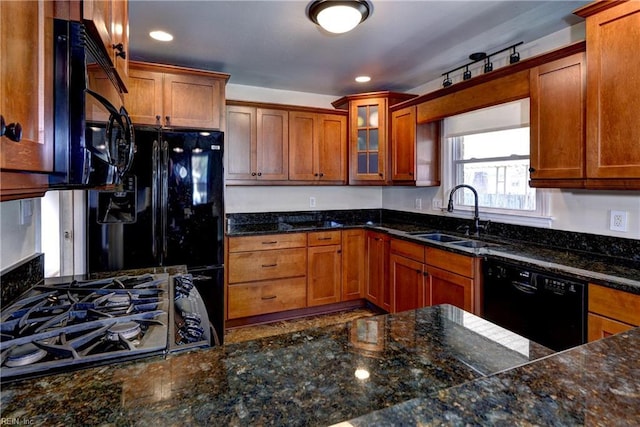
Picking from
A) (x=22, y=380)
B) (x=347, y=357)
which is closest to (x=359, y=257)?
(x=347, y=357)

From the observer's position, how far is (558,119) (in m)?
2.21

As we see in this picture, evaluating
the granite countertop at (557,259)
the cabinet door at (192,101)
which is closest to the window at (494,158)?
the granite countertop at (557,259)

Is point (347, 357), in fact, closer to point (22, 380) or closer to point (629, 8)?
point (22, 380)

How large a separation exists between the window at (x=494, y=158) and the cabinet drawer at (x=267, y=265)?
5.45 ft

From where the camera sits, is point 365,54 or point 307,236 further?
point 307,236

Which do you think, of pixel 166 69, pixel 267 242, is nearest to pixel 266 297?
pixel 267 242

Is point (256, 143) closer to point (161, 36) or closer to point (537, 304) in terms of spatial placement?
point (161, 36)

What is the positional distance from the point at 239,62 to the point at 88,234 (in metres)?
1.90

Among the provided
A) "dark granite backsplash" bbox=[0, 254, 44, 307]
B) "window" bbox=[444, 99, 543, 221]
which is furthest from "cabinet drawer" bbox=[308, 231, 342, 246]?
"dark granite backsplash" bbox=[0, 254, 44, 307]

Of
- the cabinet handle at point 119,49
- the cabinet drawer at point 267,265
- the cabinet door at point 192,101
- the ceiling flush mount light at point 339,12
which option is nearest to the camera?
the cabinet handle at point 119,49

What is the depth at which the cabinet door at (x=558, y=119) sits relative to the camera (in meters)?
2.09

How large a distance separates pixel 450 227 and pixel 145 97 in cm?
299

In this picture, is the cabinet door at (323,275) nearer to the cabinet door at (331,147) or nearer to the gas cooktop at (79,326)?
→ the cabinet door at (331,147)

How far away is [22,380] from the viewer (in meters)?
0.77
